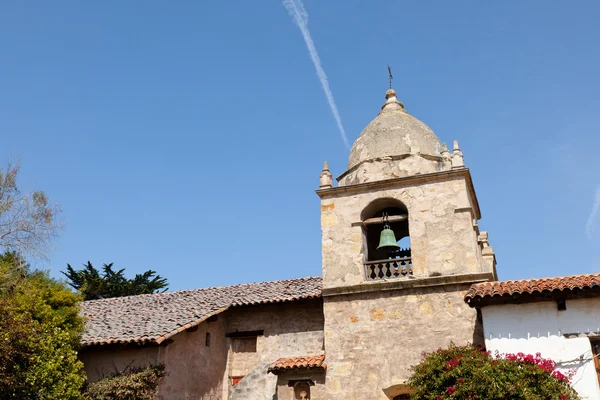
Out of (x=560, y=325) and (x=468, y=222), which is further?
(x=468, y=222)

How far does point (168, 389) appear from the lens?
51.1 feet

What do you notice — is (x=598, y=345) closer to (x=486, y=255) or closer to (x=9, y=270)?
(x=486, y=255)

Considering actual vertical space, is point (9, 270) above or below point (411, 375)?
above

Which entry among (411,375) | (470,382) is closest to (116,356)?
(411,375)

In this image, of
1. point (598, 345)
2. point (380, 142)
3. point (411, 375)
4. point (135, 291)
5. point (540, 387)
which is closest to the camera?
point (540, 387)

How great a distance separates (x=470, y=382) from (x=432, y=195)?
5551mm

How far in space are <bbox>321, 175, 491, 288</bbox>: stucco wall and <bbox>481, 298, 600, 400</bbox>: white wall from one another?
179 centimetres

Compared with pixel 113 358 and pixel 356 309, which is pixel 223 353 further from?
pixel 356 309

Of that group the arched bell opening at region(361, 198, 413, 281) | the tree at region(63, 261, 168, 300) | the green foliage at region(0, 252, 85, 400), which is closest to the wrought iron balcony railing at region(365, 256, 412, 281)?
the arched bell opening at region(361, 198, 413, 281)

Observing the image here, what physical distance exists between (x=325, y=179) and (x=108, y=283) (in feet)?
57.4

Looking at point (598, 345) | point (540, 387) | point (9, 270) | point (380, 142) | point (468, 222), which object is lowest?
point (540, 387)

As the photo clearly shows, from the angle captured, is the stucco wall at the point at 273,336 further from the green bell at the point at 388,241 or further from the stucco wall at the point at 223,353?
the green bell at the point at 388,241

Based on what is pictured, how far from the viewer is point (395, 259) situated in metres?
15.7

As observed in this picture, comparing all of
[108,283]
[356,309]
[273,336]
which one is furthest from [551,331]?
[108,283]
